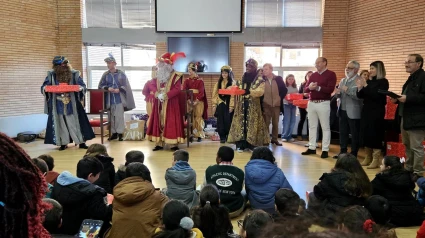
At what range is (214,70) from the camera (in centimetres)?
849

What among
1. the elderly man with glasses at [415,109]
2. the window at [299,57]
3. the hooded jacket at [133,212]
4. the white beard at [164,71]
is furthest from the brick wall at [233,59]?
the hooded jacket at [133,212]

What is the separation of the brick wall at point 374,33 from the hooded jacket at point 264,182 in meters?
4.14

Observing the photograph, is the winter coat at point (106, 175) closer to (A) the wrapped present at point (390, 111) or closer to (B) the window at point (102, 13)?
(A) the wrapped present at point (390, 111)

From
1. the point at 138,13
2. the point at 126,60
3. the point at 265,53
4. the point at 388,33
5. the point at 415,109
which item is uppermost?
the point at 138,13

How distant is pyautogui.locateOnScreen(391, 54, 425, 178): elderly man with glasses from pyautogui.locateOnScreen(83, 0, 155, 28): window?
6221 mm

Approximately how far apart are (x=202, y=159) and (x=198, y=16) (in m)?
4.15

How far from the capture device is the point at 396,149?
17.0 ft

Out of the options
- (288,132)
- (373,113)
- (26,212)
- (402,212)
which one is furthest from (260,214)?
(288,132)

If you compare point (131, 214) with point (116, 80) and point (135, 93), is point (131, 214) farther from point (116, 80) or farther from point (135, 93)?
point (135, 93)

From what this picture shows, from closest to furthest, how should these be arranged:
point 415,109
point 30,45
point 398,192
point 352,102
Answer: point 398,192, point 415,109, point 352,102, point 30,45

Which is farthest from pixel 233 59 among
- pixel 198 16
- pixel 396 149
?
pixel 396 149

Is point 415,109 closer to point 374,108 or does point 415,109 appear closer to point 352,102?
point 374,108

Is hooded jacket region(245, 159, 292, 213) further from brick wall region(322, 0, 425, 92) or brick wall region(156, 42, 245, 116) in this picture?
brick wall region(156, 42, 245, 116)

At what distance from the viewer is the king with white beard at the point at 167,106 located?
6000 mm
